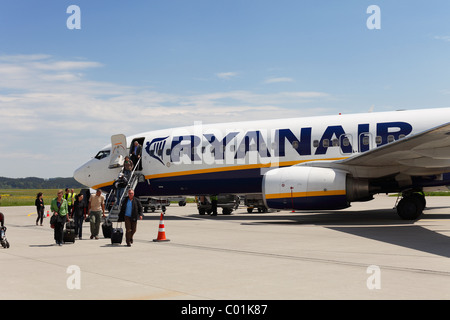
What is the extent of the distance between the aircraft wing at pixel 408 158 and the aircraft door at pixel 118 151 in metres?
11.5

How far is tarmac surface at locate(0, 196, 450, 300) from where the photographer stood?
7.01 metres

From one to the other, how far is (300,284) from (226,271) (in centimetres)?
182

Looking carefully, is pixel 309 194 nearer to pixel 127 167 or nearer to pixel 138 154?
pixel 138 154

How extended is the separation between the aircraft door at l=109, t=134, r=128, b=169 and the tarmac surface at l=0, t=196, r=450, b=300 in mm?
10036

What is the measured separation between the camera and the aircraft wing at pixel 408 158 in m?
15.7

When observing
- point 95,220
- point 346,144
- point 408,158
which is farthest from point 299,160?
point 95,220

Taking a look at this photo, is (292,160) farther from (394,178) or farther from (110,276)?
(110,276)

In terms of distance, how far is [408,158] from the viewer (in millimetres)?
17859

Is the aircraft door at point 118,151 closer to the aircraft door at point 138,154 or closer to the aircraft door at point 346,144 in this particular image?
the aircraft door at point 138,154

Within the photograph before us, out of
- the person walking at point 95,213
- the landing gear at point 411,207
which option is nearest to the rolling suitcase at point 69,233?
the person walking at point 95,213

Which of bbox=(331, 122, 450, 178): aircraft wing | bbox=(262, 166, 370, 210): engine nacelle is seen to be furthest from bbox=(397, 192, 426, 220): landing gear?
bbox=(262, 166, 370, 210): engine nacelle

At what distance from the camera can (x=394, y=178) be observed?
19.5 m

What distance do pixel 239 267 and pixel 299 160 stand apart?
12219mm

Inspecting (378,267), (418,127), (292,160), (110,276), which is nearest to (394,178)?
(418,127)
